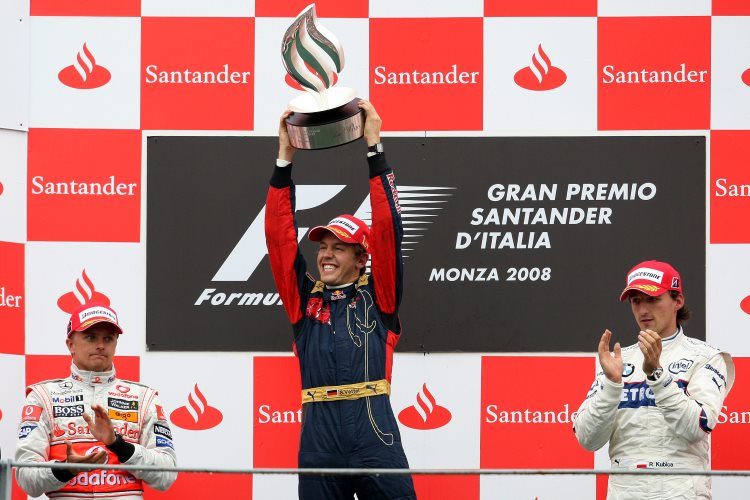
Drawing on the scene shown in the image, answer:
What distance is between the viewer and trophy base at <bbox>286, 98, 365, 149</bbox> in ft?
11.6

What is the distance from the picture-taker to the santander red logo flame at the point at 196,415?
4.16 m

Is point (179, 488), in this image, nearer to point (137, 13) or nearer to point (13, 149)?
point (13, 149)

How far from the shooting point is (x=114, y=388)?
3.60 meters

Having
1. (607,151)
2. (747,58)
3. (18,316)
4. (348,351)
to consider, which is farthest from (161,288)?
(747,58)

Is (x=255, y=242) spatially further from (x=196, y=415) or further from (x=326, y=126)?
(x=326, y=126)

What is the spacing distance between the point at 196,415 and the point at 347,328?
85 centimetres

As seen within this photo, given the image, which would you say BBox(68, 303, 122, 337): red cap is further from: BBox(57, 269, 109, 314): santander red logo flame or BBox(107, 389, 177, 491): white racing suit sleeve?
BBox(57, 269, 109, 314): santander red logo flame

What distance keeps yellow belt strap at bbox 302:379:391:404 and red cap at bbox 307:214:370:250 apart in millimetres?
439

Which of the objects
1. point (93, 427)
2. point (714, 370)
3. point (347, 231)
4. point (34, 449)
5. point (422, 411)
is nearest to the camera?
point (93, 427)

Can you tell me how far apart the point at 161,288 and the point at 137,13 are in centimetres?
96

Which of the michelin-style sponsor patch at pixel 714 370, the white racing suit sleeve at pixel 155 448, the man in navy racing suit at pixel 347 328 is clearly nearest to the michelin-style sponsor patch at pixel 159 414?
the white racing suit sleeve at pixel 155 448

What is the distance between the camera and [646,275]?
3.61m

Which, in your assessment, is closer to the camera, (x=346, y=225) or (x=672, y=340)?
(x=672, y=340)

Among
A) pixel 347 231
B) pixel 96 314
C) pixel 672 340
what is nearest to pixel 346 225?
pixel 347 231
